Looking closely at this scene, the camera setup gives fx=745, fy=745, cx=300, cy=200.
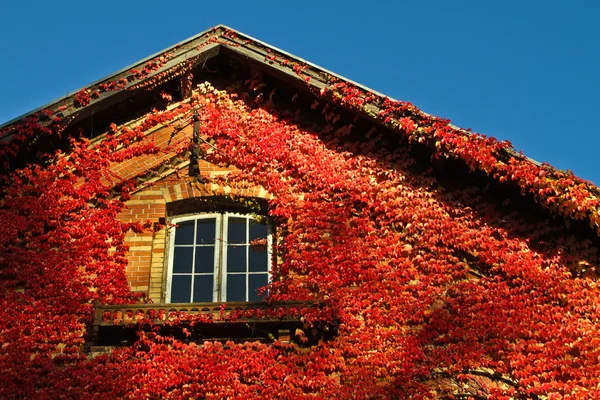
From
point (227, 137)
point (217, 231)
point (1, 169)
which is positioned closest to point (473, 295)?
point (217, 231)

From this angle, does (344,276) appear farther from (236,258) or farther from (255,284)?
(236,258)

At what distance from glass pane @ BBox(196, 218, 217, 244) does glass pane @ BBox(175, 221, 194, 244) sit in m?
0.10

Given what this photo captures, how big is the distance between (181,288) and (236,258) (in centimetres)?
89

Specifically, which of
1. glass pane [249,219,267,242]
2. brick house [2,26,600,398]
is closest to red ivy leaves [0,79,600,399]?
brick house [2,26,600,398]

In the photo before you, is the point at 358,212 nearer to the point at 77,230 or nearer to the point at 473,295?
the point at 473,295

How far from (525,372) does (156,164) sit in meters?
6.13

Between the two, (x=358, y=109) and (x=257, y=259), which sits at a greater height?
(x=358, y=109)

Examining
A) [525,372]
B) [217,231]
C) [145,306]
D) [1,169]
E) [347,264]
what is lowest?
[525,372]

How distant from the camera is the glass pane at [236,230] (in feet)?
35.7

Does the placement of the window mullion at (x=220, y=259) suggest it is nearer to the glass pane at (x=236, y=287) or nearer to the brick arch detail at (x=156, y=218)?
the glass pane at (x=236, y=287)

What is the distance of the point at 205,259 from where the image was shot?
10.6m

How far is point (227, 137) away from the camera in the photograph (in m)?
11.9

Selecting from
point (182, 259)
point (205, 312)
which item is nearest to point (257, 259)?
point (182, 259)

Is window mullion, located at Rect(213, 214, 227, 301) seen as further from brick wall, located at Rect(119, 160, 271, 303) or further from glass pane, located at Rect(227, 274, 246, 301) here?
brick wall, located at Rect(119, 160, 271, 303)
